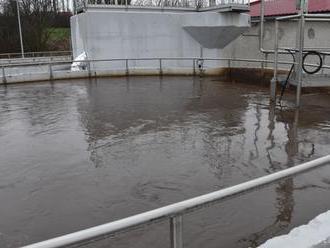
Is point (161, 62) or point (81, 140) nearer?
point (81, 140)

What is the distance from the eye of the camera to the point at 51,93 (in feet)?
47.5

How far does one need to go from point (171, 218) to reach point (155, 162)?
410cm

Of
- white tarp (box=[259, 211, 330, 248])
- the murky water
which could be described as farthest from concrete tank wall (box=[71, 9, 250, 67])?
white tarp (box=[259, 211, 330, 248])

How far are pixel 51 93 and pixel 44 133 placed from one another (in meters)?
5.94

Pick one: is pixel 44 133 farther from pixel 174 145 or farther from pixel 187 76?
pixel 187 76

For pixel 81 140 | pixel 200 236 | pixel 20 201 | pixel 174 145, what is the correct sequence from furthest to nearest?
pixel 81 140 → pixel 174 145 → pixel 20 201 → pixel 200 236

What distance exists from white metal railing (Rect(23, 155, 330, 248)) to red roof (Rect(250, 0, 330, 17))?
1694cm

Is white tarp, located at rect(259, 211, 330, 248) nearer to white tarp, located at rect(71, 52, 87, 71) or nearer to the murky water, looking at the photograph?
the murky water

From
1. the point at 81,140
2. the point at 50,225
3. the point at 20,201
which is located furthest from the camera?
the point at 81,140

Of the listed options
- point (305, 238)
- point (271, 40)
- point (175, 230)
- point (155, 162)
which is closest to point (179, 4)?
point (271, 40)

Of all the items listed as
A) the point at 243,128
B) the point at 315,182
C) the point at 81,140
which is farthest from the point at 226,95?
the point at 315,182

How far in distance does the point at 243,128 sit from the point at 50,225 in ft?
17.4

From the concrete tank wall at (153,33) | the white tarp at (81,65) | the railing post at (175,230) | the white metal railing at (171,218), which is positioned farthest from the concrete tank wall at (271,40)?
the railing post at (175,230)

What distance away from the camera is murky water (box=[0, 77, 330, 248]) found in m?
4.61
